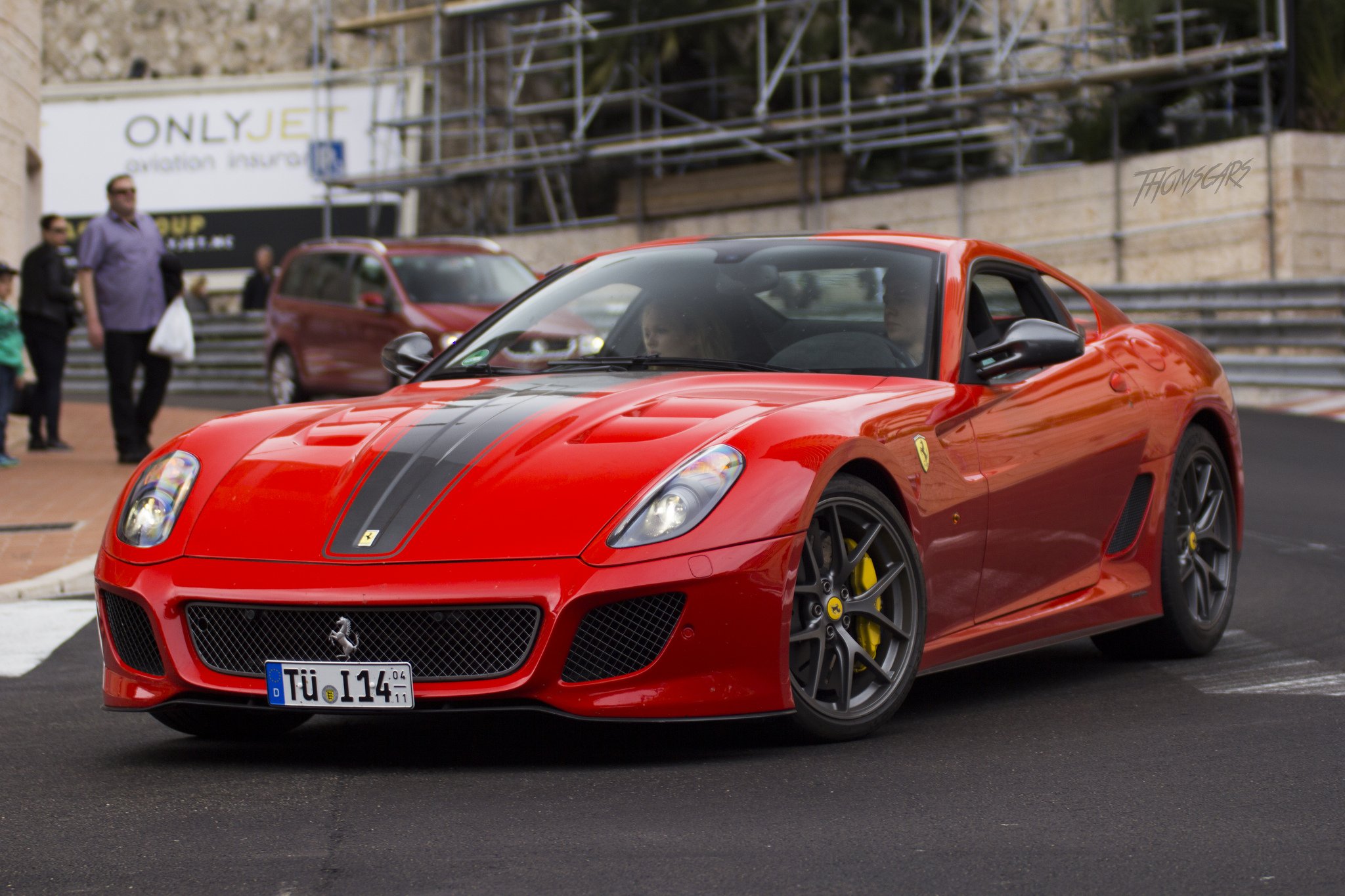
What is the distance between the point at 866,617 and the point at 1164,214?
18.3 metres

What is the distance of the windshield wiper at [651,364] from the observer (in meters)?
5.44

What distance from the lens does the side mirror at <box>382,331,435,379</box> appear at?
6121mm


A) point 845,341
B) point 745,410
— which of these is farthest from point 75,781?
point 845,341

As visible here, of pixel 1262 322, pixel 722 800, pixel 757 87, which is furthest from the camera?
pixel 757 87

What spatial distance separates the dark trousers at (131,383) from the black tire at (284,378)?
5256 millimetres

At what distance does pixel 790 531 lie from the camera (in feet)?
14.7

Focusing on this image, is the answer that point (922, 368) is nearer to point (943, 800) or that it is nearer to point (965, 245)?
point (965, 245)

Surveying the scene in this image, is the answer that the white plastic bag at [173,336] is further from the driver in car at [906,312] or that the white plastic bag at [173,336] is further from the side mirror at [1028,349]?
the side mirror at [1028,349]

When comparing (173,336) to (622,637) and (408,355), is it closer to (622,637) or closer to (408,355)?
(408,355)

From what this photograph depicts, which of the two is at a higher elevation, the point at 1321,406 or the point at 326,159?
the point at 326,159

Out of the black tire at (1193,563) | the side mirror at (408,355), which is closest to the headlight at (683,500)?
the side mirror at (408,355)

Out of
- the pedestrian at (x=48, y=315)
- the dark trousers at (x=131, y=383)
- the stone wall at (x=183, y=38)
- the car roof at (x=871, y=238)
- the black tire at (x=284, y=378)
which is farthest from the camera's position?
the stone wall at (x=183, y=38)

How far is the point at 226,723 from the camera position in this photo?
509cm

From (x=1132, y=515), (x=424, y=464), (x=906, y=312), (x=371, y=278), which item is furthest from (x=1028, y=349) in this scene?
(x=371, y=278)
